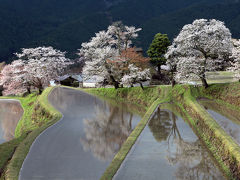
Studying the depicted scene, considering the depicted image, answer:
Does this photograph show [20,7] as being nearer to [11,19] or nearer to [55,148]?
[11,19]

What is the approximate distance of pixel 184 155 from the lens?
39.8ft

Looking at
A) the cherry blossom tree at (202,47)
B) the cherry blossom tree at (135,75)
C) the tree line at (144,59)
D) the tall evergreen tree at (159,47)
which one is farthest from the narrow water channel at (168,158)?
the tall evergreen tree at (159,47)

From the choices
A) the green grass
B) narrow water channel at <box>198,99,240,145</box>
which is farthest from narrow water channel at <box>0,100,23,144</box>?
narrow water channel at <box>198,99,240,145</box>

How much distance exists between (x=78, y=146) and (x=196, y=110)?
8.96 m

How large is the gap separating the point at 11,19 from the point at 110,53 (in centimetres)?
13864

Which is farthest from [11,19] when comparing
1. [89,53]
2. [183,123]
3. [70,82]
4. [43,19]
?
[183,123]

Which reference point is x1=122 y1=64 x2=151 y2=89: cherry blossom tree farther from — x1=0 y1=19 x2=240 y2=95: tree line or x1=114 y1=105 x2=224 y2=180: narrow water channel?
x1=114 y1=105 x2=224 y2=180: narrow water channel

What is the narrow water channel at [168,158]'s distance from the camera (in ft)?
33.2

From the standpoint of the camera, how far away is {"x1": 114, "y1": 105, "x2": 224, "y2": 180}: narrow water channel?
398 inches

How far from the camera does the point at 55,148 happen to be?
1430 cm

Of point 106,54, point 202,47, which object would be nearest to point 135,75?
point 106,54

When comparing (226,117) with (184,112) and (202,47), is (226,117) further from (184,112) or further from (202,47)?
(202,47)

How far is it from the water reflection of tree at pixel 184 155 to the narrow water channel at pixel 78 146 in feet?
8.47

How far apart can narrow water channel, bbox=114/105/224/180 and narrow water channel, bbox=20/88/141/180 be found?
1.33 m
